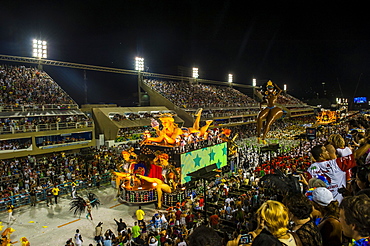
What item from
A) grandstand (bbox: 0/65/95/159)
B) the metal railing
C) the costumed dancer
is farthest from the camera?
the metal railing

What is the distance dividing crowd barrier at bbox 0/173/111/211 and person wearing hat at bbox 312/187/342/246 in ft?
52.3

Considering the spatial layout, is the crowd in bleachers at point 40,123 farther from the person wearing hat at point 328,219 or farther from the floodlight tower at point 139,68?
the person wearing hat at point 328,219

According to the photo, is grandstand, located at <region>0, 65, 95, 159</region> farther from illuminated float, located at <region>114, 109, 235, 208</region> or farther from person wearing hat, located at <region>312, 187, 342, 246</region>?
person wearing hat, located at <region>312, 187, 342, 246</region>

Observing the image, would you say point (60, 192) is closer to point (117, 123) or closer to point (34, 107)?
point (34, 107)

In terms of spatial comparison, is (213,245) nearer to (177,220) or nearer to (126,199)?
(177,220)

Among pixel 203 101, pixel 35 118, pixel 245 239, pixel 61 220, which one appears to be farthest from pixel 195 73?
pixel 245 239

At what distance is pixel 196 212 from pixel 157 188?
3.59m

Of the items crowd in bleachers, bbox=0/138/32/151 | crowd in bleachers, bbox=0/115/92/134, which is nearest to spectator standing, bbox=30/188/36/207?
crowd in bleachers, bbox=0/138/32/151

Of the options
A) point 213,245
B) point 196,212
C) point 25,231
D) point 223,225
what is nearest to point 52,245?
point 25,231

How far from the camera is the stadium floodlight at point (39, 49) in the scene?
28964 mm

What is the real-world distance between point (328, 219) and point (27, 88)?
98.1ft

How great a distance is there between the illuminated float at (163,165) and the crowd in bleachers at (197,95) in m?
22.5

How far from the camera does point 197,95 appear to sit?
1876 inches

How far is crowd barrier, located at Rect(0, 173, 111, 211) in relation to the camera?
14.4 m
